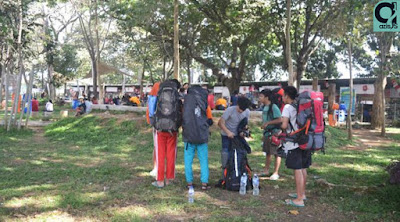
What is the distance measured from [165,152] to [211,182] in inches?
37.2

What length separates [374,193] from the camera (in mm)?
5031

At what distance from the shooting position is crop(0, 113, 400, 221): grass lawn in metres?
4.15

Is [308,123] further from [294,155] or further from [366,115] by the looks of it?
[366,115]

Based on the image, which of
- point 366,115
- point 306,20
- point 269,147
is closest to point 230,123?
point 269,147

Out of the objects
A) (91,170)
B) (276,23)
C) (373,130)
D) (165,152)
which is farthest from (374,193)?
(373,130)

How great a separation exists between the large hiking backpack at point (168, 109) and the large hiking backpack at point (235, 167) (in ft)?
2.93

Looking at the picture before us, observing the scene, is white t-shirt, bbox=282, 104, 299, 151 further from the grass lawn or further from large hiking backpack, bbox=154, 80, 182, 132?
large hiking backpack, bbox=154, 80, 182, 132

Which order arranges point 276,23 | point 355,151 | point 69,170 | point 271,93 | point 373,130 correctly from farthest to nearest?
1. point 373,130
2. point 276,23
3. point 355,151
4. point 69,170
5. point 271,93

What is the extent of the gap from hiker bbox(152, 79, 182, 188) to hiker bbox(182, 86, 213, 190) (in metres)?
0.17

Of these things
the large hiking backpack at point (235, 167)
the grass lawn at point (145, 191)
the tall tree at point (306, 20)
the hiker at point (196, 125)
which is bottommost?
the grass lawn at point (145, 191)

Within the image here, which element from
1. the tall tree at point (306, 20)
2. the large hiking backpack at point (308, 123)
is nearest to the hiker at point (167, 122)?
the large hiking backpack at point (308, 123)

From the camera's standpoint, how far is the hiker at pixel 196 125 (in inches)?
198

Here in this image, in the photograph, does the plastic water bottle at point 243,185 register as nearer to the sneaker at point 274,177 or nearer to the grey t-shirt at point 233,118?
the grey t-shirt at point 233,118

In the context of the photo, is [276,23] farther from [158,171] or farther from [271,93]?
[158,171]
